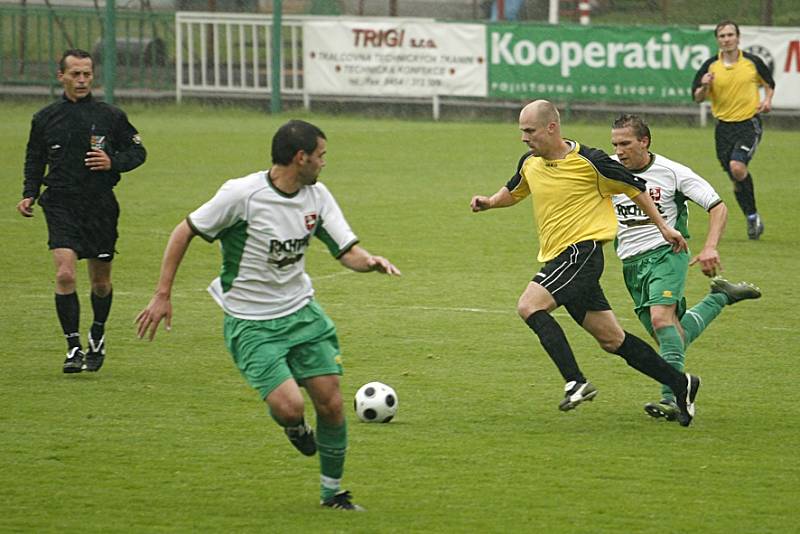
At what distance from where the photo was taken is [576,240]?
793 centimetres

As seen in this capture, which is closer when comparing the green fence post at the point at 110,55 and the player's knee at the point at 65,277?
the player's knee at the point at 65,277

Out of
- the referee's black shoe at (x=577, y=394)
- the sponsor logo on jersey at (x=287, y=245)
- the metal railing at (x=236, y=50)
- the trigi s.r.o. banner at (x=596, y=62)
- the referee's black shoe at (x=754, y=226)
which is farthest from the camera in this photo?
the metal railing at (x=236, y=50)

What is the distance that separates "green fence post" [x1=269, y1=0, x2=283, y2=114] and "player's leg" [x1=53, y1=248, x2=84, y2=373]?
763 inches

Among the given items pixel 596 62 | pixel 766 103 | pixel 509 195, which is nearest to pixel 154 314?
pixel 509 195

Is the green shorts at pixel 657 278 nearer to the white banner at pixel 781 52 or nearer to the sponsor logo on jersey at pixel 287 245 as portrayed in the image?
the sponsor logo on jersey at pixel 287 245

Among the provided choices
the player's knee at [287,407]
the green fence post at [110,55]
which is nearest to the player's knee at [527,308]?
the player's knee at [287,407]

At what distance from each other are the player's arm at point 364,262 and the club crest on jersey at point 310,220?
0.67 feet

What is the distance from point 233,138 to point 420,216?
27.4 ft

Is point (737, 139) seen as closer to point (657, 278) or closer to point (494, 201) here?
point (657, 278)

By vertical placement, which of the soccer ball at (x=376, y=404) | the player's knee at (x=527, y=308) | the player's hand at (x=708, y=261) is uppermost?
the player's hand at (x=708, y=261)

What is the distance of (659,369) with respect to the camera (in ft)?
25.9

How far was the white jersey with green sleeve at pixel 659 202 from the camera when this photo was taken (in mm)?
8359

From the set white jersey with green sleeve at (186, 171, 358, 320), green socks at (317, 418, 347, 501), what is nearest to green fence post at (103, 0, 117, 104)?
white jersey with green sleeve at (186, 171, 358, 320)

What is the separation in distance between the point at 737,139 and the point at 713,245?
8368mm
